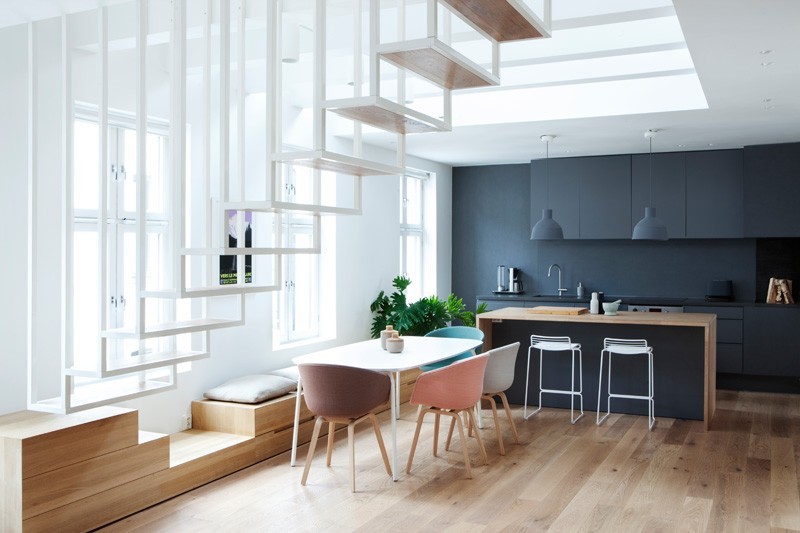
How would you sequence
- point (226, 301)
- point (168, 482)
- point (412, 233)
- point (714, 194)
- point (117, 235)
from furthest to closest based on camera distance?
1. point (412, 233)
2. point (714, 194)
3. point (226, 301)
4. point (117, 235)
5. point (168, 482)

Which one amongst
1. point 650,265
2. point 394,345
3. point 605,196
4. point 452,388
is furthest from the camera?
point 650,265

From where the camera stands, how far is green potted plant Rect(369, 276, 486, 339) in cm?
794

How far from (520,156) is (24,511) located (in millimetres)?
7092

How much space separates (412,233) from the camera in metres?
9.55

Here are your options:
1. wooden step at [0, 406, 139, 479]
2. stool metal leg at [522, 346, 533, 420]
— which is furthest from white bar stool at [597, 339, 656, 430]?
wooden step at [0, 406, 139, 479]

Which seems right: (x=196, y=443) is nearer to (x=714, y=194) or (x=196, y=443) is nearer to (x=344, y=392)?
(x=344, y=392)

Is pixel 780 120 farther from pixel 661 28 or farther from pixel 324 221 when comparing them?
pixel 324 221

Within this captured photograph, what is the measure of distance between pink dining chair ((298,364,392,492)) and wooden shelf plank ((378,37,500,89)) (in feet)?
6.50

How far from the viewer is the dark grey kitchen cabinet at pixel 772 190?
26.4 feet

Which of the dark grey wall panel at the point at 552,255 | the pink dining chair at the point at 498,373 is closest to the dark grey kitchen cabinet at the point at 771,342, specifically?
the dark grey wall panel at the point at 552,255

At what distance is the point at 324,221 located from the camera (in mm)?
7508

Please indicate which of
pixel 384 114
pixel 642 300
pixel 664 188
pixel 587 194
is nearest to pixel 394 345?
pixel 384 114

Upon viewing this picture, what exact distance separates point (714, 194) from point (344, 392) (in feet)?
18.8

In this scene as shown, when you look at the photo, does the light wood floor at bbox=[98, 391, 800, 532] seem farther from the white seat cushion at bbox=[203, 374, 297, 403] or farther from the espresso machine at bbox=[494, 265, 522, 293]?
the espresso machine at bbox=[494, 265, 522, 293]
